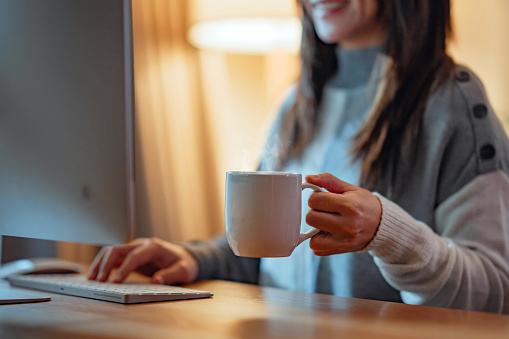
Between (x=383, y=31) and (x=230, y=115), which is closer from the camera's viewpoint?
(x=383, y=31)

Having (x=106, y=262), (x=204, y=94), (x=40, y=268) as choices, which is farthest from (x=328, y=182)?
(x=204, y=94)

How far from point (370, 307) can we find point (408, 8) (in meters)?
0.68

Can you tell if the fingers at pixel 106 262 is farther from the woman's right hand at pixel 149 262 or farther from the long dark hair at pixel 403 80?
the long dark hair at pixel 403 80

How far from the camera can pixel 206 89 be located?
2.37 meters

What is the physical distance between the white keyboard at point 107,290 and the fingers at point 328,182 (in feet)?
0.81

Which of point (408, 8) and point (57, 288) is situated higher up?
point (408, 8)

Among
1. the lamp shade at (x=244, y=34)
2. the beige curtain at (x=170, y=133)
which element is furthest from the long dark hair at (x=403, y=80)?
the beige curtain at (x=170, y=133)

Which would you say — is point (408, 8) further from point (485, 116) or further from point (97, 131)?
point (97, 131)

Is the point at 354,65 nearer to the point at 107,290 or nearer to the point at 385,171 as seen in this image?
the point at 385,171

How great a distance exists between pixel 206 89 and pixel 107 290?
1.67 metres

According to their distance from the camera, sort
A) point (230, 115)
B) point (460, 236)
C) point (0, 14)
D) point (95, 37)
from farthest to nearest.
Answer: point (230, 115) → point (460, 236) → point (0, 14) → point (95, 37)

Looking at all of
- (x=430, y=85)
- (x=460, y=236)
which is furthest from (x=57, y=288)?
(x=430, y=85)

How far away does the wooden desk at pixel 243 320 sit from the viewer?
1.90ft

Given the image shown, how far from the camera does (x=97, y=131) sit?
0.69 m
